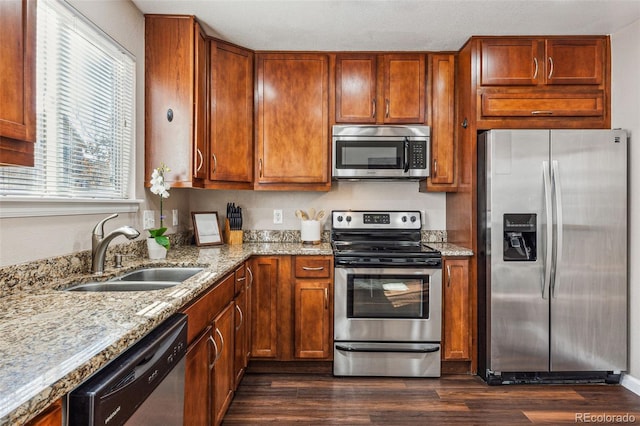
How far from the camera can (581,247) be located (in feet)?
8.30

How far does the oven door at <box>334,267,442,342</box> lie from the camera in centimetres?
268

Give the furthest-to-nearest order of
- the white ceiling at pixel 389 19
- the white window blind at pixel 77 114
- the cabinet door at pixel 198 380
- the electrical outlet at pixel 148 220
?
the electrical outlet at pixel 148 220
the white ceiling at pixel 389 19
the white window blind at pixel 77 114
the cabinet door at pixel 198 380

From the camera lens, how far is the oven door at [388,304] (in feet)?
8.78

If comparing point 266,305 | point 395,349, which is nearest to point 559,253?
point 395,349

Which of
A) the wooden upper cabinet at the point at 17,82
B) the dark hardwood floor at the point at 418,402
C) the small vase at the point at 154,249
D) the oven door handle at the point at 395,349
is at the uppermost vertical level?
the wooden upper cabinet at the point at 17,82

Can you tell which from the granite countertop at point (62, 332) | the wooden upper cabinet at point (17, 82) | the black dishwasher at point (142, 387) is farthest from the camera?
the wooden upper cabinet at point (17, 82)

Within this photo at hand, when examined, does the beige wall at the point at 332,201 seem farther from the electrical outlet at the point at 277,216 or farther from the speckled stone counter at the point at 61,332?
the speckled stone counter at the point at 61,332

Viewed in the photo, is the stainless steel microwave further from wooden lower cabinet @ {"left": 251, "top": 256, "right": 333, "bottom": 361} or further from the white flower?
the white flower

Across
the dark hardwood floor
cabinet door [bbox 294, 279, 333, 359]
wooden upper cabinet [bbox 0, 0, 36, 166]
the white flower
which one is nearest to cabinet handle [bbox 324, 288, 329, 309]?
cabinet door [bbox 294, 279, 333, 359]

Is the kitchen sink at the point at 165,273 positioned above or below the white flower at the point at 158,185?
below

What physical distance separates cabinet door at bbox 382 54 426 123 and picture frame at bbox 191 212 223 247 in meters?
1.59

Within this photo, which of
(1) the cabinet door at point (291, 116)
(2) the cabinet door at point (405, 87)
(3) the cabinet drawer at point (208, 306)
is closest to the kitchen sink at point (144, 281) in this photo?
(3) the cabinet drawer at point (208, 306)

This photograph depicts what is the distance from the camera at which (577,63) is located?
2.71 metres

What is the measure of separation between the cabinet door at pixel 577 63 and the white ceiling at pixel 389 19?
0.10 metres
